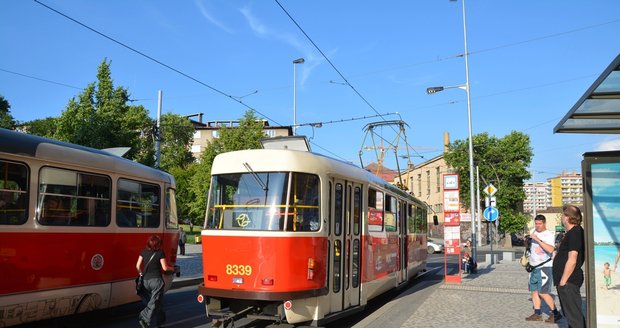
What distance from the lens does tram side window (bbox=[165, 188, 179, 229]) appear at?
11.2 meters

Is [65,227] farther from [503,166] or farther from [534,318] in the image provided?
[503,166]

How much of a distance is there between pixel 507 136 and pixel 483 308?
159 ft

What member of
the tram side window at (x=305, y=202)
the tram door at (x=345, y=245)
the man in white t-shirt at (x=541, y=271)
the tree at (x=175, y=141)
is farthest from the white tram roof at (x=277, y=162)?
the tree at (x=175, y=141)

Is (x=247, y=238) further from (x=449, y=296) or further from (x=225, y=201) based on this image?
(x=449, y=296)

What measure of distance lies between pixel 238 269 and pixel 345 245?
2018 mm

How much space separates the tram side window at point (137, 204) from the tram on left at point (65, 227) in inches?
0.7

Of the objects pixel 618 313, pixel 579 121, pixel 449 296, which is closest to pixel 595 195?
pixel 579 121

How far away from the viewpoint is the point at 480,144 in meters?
54.8

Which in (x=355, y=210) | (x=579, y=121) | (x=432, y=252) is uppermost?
(x=579, y=121)

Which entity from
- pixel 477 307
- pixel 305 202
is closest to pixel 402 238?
pixel 477 307

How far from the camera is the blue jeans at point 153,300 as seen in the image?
25.8ft

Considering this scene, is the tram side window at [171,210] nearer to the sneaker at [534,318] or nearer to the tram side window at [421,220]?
the sneaker at [534,318]

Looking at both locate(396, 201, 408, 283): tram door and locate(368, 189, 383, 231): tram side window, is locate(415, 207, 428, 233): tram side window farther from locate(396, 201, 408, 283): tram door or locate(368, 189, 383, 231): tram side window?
locate(368, 189, 383, 231): tram side window

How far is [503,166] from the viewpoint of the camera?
54.3 meters
